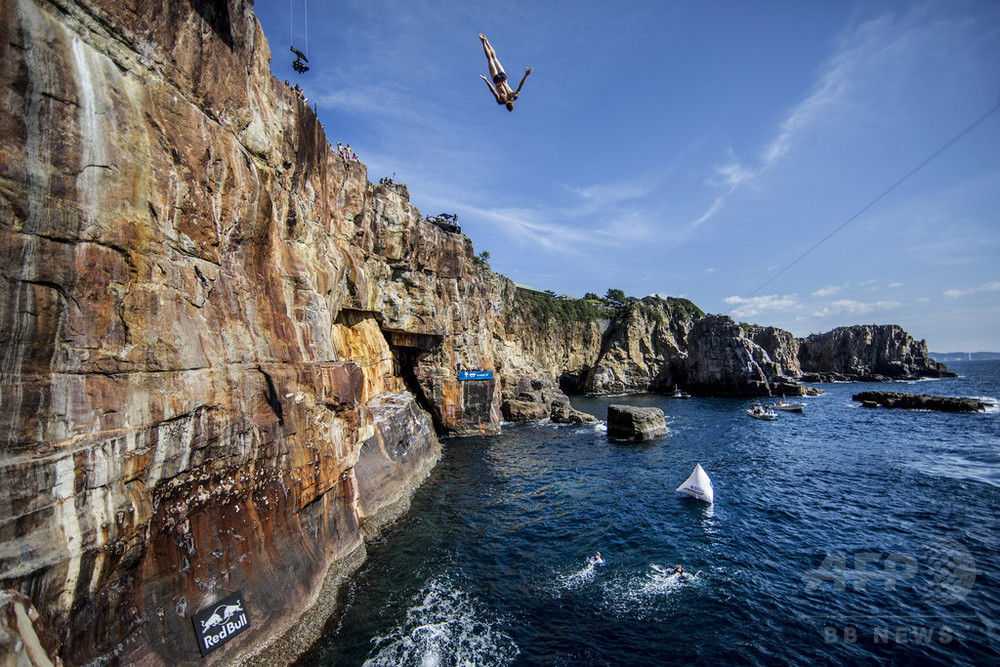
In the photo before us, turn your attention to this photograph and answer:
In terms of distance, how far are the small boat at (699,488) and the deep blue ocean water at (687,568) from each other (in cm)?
50

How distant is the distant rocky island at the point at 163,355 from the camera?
7465mm

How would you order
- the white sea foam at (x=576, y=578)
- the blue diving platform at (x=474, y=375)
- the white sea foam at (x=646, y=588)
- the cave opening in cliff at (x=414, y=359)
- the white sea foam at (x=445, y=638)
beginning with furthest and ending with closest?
1. the blue diving platform at (x=474, y=375)
2. the cave opening in cliff at (x=414, y=359)
3. the white sea foam at (x=576, y=578)
4. the white sea foam at (x=646, y=588)
5. the white sea foam at (x=445, y=638)

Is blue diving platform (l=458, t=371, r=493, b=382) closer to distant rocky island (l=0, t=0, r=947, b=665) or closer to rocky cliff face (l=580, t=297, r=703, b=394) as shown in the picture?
distant rocky island (l=0, t=0, r=947, b=665)

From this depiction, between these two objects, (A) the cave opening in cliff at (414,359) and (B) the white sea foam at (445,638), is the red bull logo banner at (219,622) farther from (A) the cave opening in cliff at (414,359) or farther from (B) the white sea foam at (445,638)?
(A) the cave opening in cliff at (414,359)

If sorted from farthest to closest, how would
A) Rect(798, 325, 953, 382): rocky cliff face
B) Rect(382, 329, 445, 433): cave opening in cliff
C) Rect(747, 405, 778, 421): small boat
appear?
Rect(798, 325, 953, 382): rocky cliff face → Rect(747, 405, 778, 421): small boat → Rect(382, 329, 445, 433): cave opening in cliff

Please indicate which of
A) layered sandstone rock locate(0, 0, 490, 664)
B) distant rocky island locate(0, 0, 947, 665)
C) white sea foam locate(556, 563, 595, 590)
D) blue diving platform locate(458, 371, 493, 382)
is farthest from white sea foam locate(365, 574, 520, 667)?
blue diving platform locate(458, 371, 493, 382)

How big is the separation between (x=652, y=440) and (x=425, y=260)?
1044 inches

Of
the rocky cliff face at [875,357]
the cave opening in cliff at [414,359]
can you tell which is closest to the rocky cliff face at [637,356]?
the rocky cliff face at [875,357]

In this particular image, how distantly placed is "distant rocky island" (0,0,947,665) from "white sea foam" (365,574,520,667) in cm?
244

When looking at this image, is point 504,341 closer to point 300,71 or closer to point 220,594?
point 300,71

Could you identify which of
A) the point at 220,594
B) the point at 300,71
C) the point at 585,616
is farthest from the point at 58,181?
the point at 585,616

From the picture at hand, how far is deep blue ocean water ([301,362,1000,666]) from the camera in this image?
1221cm

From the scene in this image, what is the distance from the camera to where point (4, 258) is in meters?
7.28

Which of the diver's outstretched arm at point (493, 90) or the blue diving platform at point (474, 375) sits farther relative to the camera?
the blue diving platform at point (474, 375)
